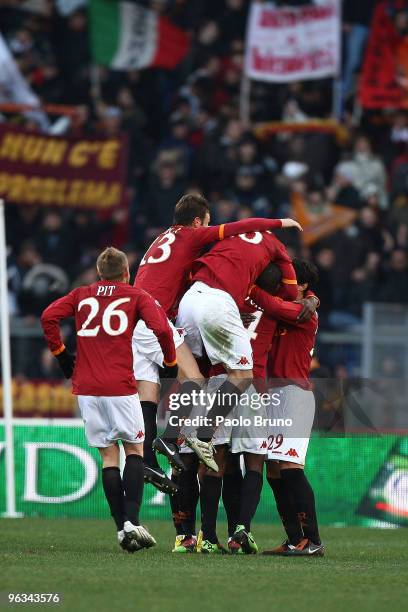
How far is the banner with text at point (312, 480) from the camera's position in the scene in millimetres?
15023

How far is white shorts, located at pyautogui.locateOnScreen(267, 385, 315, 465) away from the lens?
10625 millimetres

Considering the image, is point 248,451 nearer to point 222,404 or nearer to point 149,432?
point 222,404

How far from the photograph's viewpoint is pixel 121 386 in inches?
397

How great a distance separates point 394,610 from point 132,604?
1316 millimetres

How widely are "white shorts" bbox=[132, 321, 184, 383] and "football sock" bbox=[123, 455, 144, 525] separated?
1080 mm

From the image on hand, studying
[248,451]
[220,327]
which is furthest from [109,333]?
[248,451]

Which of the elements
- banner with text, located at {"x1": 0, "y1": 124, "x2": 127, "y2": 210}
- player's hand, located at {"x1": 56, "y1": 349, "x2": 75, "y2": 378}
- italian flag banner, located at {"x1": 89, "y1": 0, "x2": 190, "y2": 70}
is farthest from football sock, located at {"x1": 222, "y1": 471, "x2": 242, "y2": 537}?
italian flag banner, located at {"x1": 89, "y1": 0, "x2": 190, "y2": 70}

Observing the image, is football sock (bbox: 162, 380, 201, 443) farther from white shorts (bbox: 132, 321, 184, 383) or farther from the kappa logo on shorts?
the kappa logo on shorts

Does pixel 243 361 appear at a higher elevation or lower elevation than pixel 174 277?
lower

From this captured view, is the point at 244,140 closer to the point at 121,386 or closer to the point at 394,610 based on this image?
the point at 121,386

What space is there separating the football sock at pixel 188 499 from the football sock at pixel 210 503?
291mm

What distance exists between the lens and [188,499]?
1102 cm

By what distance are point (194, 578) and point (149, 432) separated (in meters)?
2.60

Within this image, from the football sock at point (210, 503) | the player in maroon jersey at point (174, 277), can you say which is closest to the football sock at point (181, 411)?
the player in maroon jersey at point (174, 277)
